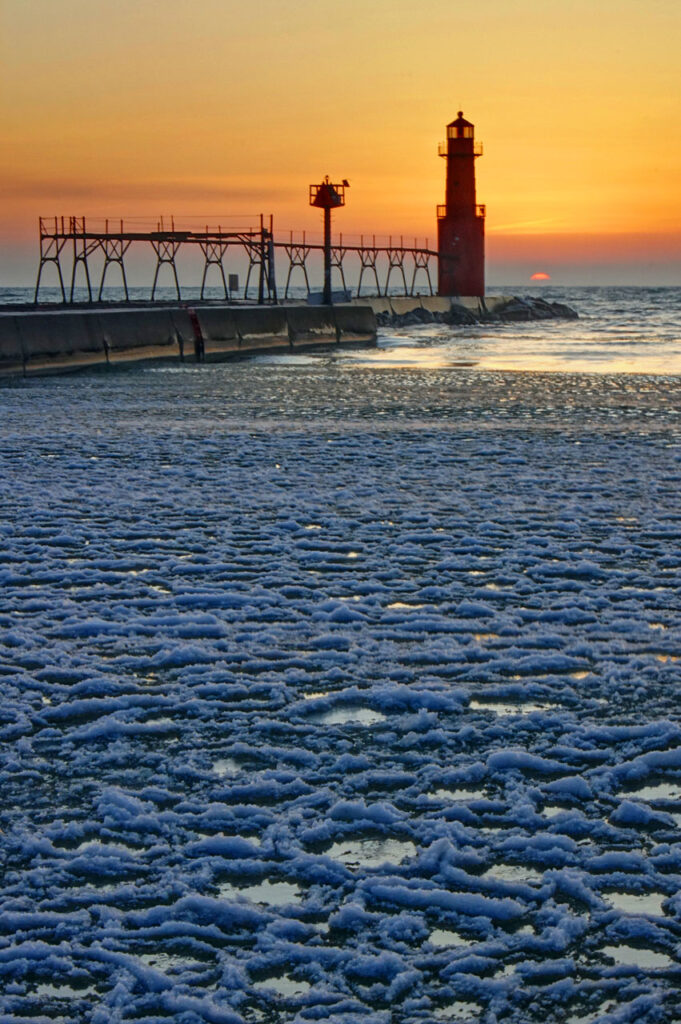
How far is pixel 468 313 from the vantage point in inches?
2370

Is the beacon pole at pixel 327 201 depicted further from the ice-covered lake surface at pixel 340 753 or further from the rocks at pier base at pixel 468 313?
the ice-covered lake surface at pixel 340 753

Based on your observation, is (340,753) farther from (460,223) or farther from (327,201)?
(460,223)

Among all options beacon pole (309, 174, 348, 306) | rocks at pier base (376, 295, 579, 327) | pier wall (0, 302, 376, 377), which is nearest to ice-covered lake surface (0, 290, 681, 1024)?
pier wall (0, 302, 376, 377)

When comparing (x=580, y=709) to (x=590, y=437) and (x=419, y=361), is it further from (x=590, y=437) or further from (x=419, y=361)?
(x=419, y=361)

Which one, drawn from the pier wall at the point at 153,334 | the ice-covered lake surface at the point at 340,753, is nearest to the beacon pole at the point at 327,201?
the pier wall at the point at 153,334

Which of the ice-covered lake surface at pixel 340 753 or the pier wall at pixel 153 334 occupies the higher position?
the pier wall at pixel 153 334

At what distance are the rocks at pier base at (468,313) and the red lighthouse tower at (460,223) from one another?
129cm

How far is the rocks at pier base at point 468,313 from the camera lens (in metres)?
55.7

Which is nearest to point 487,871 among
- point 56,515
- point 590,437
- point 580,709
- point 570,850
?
point 570,850

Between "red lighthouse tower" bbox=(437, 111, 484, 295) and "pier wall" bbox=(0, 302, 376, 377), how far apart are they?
2816cm

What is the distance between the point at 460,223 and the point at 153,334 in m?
38.7

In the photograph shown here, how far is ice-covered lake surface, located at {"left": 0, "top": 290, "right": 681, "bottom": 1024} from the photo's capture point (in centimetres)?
239

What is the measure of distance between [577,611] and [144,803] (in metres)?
2.48

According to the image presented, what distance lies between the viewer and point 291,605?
5.25 m
